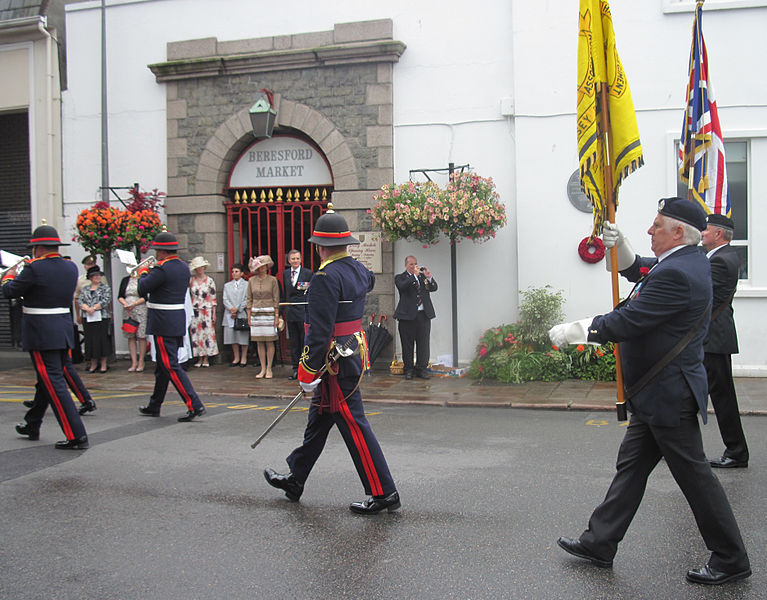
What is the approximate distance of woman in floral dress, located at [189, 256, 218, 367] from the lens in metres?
12.8

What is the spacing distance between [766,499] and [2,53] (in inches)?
574

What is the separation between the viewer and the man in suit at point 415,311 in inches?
446

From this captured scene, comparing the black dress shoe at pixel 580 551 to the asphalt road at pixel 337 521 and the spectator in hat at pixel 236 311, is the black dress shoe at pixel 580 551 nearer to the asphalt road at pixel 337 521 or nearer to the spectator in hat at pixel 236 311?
the asphalt road at pixel 337 521

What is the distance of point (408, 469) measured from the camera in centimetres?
605

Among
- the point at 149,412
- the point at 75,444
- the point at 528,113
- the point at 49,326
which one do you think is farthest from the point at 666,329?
the point at 528,113

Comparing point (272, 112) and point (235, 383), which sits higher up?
point (272, 112)

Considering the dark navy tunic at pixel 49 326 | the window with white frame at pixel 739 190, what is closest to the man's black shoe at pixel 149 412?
the dark navy tunic at pixel 49 326

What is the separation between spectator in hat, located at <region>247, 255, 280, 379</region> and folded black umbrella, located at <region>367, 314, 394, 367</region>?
1459mm

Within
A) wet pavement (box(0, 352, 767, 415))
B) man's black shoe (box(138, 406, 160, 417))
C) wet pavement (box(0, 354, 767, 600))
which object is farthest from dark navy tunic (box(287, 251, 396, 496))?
wet pavement (box(0, 352, 767, 415))

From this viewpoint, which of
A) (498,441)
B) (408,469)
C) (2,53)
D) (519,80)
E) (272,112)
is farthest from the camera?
(2,53)

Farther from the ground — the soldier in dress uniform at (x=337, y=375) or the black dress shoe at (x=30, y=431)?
the soldier in dress uniform at (x=337, y=375)

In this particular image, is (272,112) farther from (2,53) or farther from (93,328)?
(2,53)

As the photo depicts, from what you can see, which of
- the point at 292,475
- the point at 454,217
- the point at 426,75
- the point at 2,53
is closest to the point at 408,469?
the point at 292,475

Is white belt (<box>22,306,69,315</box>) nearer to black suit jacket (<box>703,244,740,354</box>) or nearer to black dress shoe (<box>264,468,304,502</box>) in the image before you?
black dress shoe (<box>264,468,304,502</box>)
